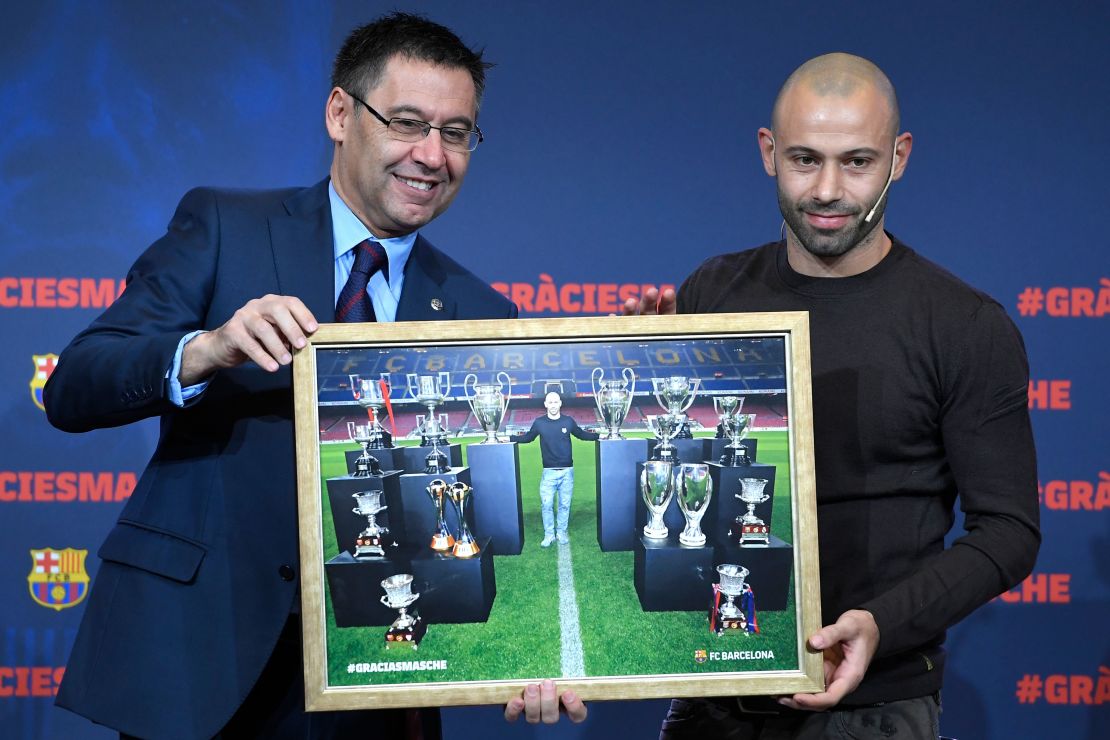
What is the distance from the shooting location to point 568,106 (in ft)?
10.1

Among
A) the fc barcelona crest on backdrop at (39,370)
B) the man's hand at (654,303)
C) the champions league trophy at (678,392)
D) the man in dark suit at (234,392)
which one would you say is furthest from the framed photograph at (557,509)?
the fc barcelona crest on backdrop at (39,370)

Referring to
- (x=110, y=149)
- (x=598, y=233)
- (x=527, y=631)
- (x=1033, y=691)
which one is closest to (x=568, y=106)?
(x=598, y=233)

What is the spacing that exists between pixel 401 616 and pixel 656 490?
0.44 metres

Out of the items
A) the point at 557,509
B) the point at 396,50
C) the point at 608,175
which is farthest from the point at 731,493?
the point at 608,175

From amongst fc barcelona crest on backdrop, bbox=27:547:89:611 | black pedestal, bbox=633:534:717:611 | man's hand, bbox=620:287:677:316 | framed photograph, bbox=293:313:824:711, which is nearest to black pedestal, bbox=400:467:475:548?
framed photograph, bbox=293:313:824:711

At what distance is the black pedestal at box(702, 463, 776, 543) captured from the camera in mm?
1433

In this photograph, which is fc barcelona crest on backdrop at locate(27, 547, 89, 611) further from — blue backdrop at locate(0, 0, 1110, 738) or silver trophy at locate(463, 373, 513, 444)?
silver trophy at locate(463, 373, 513, 444)

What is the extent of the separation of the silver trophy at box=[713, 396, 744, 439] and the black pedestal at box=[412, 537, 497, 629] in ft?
1.38

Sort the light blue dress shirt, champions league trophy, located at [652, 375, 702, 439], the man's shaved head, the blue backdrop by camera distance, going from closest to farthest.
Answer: champions league trophy, located at [652, 375, 702, 439] < the man's shaved head < the light blue dress shirt < the blue backdrop

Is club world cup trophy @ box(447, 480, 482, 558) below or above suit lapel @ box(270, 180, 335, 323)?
below

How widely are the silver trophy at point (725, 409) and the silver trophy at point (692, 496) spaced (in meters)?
0.06

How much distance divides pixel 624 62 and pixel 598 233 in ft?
1.88

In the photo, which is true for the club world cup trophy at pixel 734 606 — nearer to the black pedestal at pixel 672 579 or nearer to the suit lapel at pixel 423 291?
the black pedestal at pixel 672 579

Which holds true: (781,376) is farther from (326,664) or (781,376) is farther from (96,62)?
(96,62)
